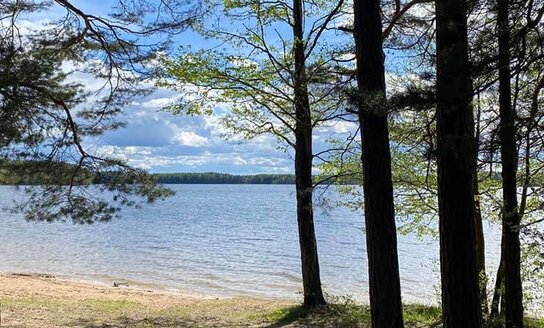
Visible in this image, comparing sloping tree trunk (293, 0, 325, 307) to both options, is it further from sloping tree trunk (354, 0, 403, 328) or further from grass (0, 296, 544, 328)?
sloping tree trunk (354, 0, 403, 328)

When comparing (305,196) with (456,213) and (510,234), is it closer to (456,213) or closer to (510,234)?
(510,234)

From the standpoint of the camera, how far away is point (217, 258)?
22875mm

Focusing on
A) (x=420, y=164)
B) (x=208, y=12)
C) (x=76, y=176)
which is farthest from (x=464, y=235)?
(x=76, y=176)

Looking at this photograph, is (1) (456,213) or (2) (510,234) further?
(2) (510,234)

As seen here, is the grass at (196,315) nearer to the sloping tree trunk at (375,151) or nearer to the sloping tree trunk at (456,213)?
the sloping tree trunk at (375,151)

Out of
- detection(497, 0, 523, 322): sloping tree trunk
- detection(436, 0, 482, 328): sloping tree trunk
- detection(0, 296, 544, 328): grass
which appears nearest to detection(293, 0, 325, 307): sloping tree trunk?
detection(0, 296, 544, 328): grass

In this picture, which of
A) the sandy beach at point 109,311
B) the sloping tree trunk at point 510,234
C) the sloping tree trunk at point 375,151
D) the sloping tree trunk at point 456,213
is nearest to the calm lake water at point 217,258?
the sandy beach at point 109,311

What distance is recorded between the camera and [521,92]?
21.2 ft

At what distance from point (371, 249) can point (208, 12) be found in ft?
16.8

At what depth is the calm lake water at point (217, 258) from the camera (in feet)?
55.3

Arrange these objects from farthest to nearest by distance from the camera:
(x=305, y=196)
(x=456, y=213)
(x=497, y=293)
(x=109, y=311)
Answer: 1. (x=109, y=311)
2. (x=305, y=196)
3. (x=497, y=293)
4. (x=456, y=213)

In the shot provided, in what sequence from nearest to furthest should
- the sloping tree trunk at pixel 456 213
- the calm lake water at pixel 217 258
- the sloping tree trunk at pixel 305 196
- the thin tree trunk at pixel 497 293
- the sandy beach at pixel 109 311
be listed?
the sloping tree trunk at pixel 456 213 → the thin tree trunk at pixel 497 293 → the sandy beach at pixel 109 311 → the sloping tree trunk at pixel 305 196 → the calm lake water at pixel 217 258

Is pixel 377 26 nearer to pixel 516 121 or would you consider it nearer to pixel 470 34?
pixel 470 34

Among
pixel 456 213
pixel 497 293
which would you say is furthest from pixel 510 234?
pixel 497 293
